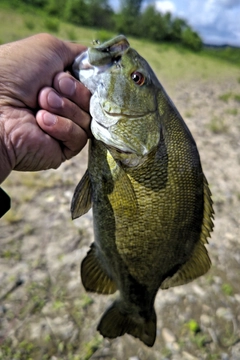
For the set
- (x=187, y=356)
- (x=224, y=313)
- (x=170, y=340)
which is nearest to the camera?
(x=187, y=356)

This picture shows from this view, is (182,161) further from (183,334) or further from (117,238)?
(183,334)

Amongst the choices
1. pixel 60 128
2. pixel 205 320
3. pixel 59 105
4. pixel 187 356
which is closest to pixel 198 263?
pixel 60 128

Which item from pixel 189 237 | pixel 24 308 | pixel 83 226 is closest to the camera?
pixel 189 237

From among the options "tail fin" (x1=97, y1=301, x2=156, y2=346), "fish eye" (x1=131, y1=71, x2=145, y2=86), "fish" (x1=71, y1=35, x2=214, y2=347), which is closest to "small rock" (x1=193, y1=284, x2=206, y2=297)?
"tail fin" (x1=97, y1=301, x2=156, y2=346)

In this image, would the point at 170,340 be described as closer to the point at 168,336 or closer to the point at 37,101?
the point at 168,336

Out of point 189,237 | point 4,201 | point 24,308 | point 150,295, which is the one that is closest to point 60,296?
point 24,308

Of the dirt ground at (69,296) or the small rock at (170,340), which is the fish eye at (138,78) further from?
the small rock at (170,340)

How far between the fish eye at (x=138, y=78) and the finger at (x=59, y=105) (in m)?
0.43

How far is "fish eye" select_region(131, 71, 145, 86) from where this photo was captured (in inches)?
74.5

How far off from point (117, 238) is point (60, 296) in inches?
77.4

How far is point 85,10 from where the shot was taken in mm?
46875

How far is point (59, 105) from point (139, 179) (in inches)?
26.1

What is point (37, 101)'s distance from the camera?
86.3 inches

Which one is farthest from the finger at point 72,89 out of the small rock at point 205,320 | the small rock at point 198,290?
the small rock at point 198,290
